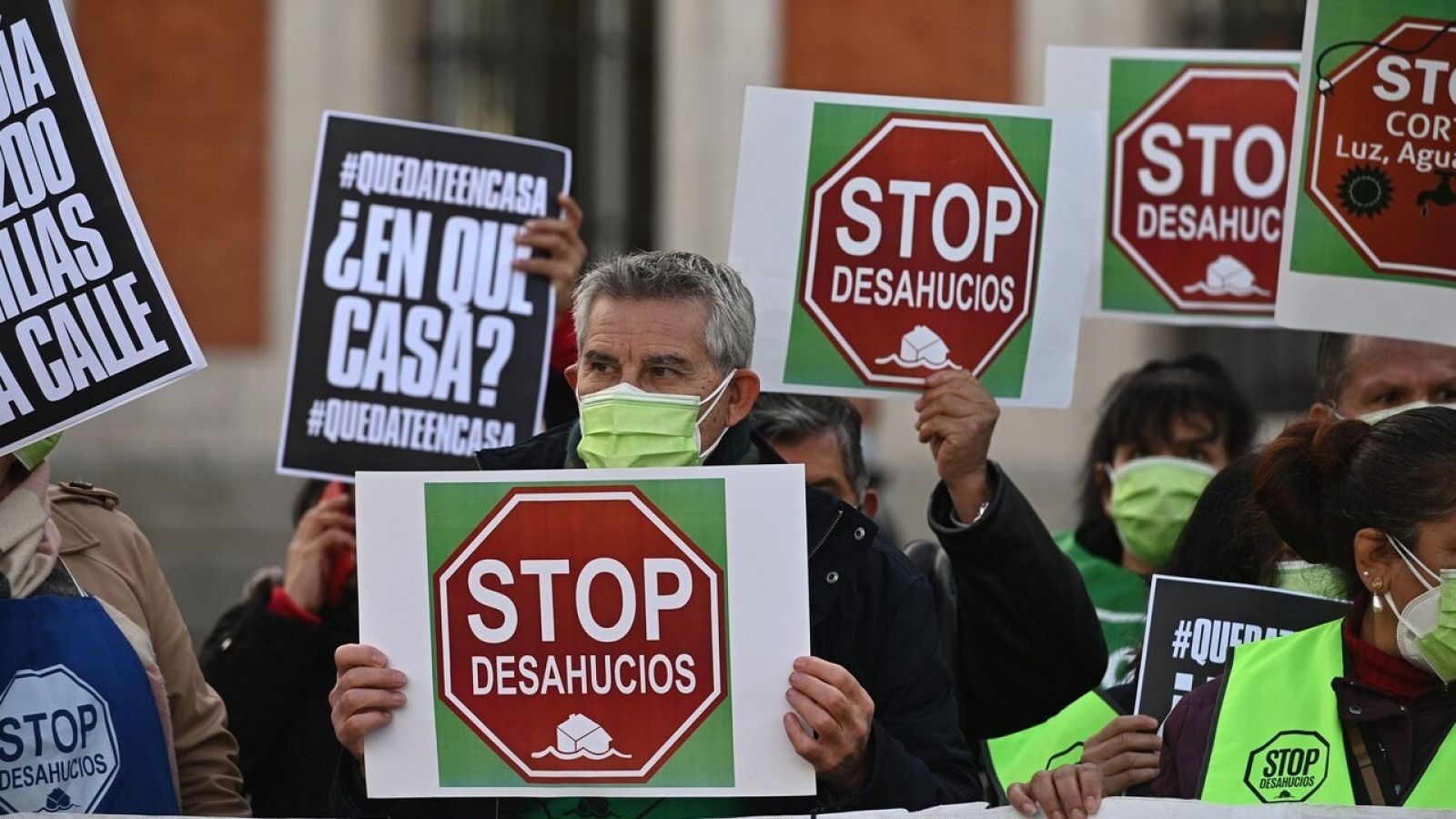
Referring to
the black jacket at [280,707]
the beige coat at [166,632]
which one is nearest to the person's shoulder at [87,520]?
the beige coat at [166,632]

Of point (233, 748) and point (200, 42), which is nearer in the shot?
point (233, 748)

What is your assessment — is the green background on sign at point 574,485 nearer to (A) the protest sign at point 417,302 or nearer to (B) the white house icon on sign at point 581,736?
(B) the white house icon on sign at point 581,736

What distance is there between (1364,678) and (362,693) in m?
1.49

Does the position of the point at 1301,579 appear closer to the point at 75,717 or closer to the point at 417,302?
the point at 417,302

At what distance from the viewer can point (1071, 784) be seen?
9.91ft

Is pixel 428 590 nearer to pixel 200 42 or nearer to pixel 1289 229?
pixel 1289 229

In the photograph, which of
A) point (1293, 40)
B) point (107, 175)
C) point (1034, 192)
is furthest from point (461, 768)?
point (1293, 40)

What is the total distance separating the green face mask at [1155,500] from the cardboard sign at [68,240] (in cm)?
225

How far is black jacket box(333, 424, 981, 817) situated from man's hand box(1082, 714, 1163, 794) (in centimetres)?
30

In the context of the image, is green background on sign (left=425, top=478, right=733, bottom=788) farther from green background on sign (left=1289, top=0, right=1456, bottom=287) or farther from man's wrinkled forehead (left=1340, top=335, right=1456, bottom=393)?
man's wrinkled forehead (left=1340, top=335, right=1456, bottom=393)

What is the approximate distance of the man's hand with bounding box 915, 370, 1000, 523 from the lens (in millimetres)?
3715

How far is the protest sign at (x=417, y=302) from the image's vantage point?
4719mm

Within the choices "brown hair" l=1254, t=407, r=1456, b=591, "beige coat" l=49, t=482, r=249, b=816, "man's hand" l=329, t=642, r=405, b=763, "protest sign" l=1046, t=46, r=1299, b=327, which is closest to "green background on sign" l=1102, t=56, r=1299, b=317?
"protest sign" l=1046, t=46, r=1299, b=327

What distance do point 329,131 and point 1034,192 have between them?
1.66m
